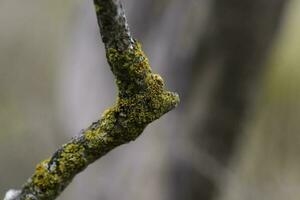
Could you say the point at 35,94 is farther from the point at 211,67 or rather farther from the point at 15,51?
the point at 211,67

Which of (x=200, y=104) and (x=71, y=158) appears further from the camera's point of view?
(x=200, y=104)

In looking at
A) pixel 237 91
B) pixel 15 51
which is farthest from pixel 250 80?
pixel 15 51

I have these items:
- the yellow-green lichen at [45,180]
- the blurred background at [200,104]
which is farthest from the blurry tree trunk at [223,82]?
the yellow-green lichen at [45,180]

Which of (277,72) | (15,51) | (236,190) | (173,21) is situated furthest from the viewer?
(15,51)

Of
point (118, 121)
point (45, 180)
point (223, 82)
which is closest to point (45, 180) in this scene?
point (45, 180)

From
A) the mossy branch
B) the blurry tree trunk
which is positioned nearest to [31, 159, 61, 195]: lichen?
the mossy branch

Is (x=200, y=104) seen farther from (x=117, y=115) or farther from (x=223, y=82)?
(x=117, y=115)
